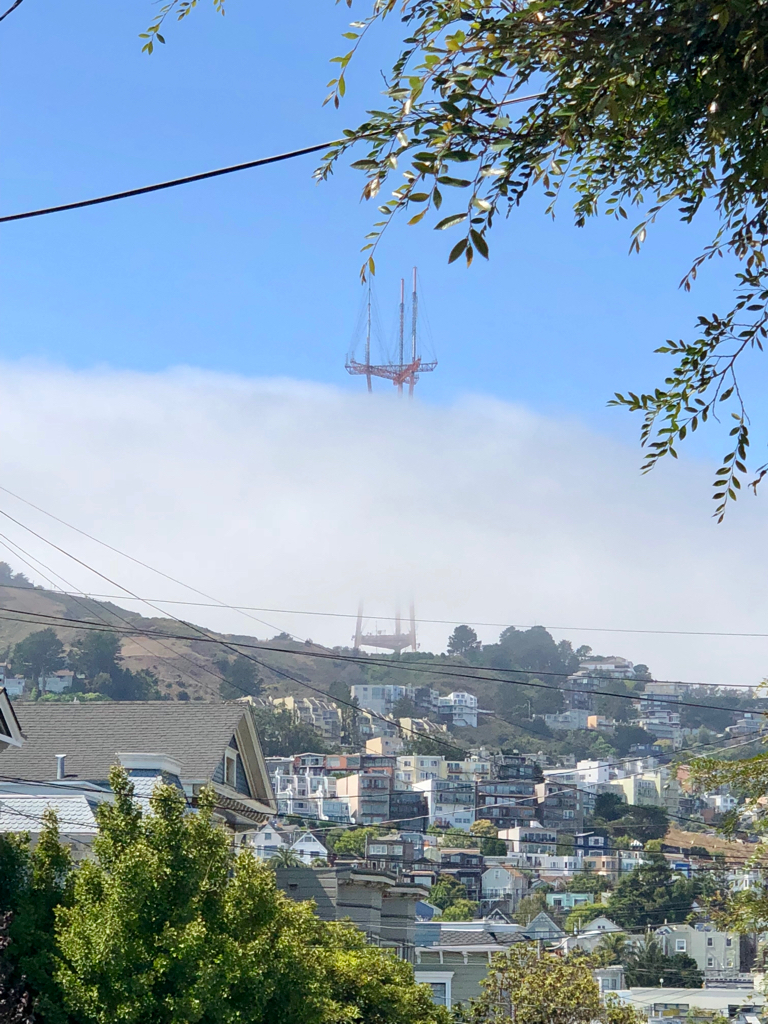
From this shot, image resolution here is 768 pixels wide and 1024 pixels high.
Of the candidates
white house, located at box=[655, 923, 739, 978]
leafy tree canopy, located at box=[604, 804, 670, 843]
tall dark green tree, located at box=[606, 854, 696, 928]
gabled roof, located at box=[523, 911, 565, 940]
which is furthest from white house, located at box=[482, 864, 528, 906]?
white house, located at box=[655, 923, 739, 978]

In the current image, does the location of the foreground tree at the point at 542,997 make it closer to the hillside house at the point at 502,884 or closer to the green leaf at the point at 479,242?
the green leaf at the point at 479,242

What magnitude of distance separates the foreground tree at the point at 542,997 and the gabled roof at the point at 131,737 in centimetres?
781

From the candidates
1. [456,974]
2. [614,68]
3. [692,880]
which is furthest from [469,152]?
[692,880]

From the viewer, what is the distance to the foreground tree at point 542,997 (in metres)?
30.0

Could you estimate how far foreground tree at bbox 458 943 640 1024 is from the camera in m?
30.0

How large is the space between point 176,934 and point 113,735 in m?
16.3

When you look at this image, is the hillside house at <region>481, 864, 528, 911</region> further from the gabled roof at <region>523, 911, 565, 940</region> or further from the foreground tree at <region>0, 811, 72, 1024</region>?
the foreground tree at <region>0, 811, 72, 1024</region>

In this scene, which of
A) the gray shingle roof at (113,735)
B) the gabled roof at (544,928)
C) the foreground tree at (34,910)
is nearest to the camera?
the foreground tree at (34,910)

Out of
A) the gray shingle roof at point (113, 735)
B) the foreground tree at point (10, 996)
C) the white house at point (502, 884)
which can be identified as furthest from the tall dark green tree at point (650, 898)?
the foreground tree at point (10, 996)

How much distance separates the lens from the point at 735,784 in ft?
38.0

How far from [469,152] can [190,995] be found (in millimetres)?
12944

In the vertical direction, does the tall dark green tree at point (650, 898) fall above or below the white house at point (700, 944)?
above

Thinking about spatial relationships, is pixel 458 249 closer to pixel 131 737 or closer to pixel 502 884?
pixel 131 737

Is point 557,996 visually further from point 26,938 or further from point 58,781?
point 26,938
